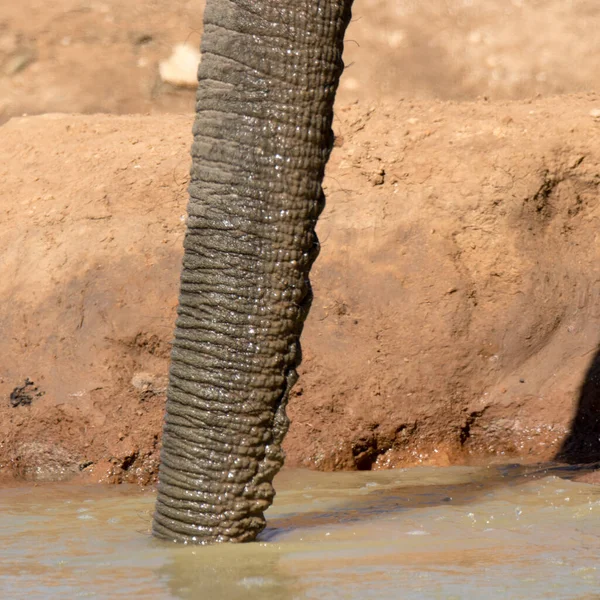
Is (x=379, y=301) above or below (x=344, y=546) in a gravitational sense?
above

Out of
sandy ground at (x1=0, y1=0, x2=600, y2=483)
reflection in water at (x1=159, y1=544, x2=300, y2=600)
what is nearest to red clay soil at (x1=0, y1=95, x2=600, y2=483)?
sandy ground at (x1=0, y1=0, x2=600, y2=483)

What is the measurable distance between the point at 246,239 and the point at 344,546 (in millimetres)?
1073

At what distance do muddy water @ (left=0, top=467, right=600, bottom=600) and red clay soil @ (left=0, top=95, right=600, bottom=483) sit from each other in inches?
19.6

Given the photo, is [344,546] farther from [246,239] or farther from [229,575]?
[246,239]

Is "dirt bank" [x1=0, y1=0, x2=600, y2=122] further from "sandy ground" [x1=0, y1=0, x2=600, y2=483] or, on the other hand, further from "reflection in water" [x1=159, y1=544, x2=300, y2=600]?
"reflection in water" [x1=159, y1=544, x2=300, y2=600]

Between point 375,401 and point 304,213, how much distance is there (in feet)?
7.89

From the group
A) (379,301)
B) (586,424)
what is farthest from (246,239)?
(586,424)

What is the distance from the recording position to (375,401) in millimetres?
5371

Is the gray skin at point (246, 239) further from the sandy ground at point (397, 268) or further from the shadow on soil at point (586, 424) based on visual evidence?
the shadow on soil at point (586, 424)

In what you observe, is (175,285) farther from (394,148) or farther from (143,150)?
(394,148)

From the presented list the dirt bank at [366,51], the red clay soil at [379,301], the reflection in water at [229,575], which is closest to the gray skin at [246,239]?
the reflection in water at [229,575]

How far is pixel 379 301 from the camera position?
5559mm

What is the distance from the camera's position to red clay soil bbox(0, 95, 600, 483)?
533cm

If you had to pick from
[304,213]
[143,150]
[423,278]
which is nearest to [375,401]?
[423,278]
